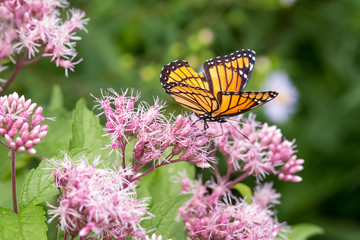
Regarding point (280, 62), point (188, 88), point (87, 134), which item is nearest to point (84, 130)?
point (87, 134)

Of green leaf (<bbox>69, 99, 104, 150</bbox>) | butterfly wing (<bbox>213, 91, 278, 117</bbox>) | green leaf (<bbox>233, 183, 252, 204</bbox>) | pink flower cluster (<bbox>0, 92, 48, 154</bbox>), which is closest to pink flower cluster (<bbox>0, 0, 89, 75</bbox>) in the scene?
green leaf (<bbox>69, 99, 104, 150</bbox>)

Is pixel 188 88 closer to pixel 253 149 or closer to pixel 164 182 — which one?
pixel 253 149

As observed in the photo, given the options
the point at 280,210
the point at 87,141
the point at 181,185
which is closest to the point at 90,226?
the point at 87,141

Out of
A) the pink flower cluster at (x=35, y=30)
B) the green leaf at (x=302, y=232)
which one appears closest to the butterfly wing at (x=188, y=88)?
the pink flower cluster at (x=35, y=30)

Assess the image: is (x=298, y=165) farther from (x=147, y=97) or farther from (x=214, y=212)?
(x=147, y=97)

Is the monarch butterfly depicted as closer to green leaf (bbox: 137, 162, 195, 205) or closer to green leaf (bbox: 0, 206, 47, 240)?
green leaf (bbox: 137, 162, 195, 205)
